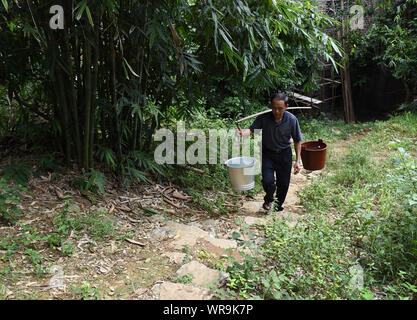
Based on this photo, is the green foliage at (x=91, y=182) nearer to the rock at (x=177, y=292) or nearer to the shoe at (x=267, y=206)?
the rock at (x=177, y=292)

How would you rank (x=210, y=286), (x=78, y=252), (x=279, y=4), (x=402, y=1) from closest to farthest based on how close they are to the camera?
(x=210, y=286)
(x=78, y=252)
(x=279, y=4)
(x=402, y=1)

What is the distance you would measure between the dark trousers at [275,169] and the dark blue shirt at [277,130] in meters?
0.07

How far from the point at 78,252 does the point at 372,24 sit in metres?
7.12

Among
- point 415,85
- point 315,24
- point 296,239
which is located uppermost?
point 315,24

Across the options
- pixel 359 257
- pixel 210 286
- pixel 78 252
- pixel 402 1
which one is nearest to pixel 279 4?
pixel 359 257

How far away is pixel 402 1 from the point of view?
7230 millimetres

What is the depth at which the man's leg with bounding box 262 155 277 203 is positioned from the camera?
340 centimetres

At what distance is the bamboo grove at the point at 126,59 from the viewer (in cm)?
275

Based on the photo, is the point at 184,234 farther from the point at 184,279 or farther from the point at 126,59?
the point at 126,59

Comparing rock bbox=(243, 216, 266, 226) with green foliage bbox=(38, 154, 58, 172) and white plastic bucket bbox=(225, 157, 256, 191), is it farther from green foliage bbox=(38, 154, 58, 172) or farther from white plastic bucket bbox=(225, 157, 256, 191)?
green foliage bbox=(38, 154, 58, 172)

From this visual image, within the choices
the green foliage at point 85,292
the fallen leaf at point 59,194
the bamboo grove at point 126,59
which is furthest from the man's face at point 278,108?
the green foliage at point 85,292

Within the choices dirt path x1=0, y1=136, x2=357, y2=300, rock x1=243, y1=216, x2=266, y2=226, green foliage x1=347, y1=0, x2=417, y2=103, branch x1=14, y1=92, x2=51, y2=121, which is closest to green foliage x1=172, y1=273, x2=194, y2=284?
dirt path x1=0, y1=136, x2=357, y2=300
